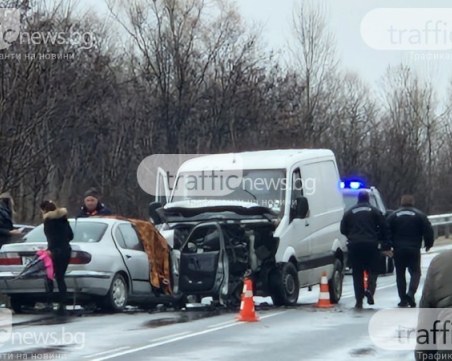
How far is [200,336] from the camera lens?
14.3 m

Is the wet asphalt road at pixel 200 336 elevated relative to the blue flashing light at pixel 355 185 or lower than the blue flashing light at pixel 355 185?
lower

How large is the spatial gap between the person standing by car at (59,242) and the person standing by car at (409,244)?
477 centimetres

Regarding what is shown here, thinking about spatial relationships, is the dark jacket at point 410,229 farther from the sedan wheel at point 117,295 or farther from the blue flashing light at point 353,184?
the blue flashing light at point 353,184

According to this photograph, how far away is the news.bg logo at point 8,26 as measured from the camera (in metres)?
24.1

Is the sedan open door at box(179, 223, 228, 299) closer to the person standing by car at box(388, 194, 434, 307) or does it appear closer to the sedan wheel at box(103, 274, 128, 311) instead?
the sedan wheel at box(103, 274, 128, 311)

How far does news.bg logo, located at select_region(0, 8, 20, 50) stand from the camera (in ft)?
79.1

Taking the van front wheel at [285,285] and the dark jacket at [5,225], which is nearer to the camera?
the van front wheel at [285,285]

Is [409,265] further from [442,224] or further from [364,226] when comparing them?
[442,224]

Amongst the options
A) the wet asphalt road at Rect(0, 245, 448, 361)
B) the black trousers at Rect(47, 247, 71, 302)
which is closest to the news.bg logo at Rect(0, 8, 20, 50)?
the black trousers at Rect(47, 247, 71, 302)

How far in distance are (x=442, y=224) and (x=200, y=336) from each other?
28.8 m

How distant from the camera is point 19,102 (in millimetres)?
25297

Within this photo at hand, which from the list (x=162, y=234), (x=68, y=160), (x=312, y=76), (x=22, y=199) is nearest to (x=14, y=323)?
(x=162, y=234)

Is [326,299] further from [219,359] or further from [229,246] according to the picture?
[219,359]

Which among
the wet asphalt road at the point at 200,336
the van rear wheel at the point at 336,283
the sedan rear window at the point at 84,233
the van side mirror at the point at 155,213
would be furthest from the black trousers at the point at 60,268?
the van rear wheel at the point at 336,283
